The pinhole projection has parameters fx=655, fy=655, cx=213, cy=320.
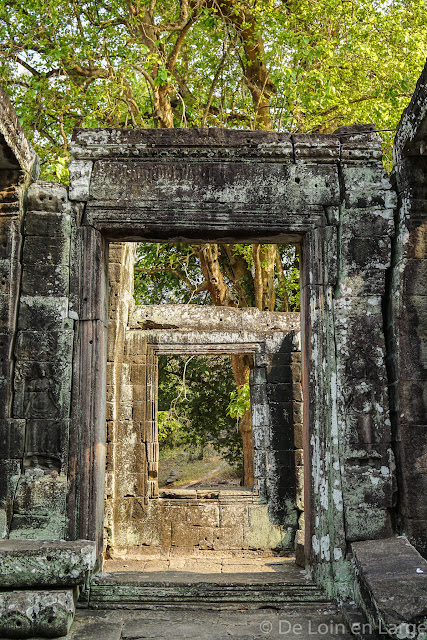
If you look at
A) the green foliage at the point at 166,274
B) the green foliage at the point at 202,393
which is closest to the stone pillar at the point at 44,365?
the green foliage at the point at 166,274

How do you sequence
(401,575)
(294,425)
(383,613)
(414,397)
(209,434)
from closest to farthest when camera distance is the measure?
(383,613) → (401,575) → (414,397) → (294,425) → (209,434)

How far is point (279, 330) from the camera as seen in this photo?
9812mm

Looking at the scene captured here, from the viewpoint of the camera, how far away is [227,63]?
12.4m

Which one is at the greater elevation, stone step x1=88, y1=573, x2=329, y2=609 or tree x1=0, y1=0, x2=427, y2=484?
tree x1=0, y1=0, x2=427, y2=484

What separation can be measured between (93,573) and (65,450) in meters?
0.98

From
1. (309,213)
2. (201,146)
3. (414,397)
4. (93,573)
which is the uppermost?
(201,146)

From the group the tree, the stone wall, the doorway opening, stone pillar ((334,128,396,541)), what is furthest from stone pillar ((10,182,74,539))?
the doorway opening

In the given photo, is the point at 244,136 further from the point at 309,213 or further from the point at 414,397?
the point at 414,397

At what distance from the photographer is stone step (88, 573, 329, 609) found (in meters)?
4.86

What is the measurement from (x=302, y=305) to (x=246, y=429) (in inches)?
258

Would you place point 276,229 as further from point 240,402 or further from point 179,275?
point 179,275

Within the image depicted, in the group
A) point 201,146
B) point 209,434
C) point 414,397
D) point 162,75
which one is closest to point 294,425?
point 414,397

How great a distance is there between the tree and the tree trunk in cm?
7

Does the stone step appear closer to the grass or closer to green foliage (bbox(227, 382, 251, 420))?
green foliage (bbox(227, 382, 251, 420))
